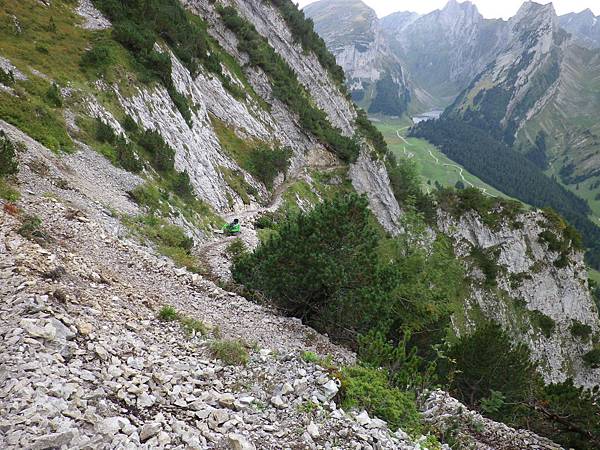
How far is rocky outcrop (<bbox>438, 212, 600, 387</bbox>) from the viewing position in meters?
67.2

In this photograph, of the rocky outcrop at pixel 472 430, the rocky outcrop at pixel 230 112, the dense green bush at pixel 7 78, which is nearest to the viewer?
the rocky outcrop at pixel 472 430

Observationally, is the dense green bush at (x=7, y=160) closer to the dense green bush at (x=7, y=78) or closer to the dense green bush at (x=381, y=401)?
the dense green bush at (x=7, y=78)

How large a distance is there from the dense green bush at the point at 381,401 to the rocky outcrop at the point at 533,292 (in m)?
58.9

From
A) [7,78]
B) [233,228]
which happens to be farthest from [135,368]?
[7,78]

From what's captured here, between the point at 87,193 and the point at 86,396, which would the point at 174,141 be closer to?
the point at 87,193

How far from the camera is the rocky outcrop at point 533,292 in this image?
6719 centimetres

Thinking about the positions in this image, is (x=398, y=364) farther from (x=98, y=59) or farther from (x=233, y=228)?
(x=98, y=59)

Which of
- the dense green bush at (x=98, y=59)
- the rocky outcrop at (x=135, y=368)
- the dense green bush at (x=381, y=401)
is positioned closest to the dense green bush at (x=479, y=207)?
the dense green bush at (x=98, y=59)

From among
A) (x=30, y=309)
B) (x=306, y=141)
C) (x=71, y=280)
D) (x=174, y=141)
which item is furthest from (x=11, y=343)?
(x=306, y=141)

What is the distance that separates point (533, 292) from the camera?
244 feet

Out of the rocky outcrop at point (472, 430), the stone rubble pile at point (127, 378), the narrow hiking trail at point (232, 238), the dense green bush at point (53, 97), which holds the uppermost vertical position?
the rocky outcrop at point (472, 430)

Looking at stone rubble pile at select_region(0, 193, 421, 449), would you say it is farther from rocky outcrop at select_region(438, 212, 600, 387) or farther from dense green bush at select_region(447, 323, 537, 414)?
rocky outcrop at select_region(438, 212, 600, 387)

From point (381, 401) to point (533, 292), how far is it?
78.1 m

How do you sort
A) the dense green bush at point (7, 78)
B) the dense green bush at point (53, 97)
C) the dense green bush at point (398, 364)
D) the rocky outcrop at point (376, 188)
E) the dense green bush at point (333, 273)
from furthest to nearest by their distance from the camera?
the rocky outcrop at point (376, 188)
the dense green bush at point (53, 97)
the dense green bush at point (7, 78)
the dense green bush at point (333, 273)
the dense green bush at point (398, 364)
